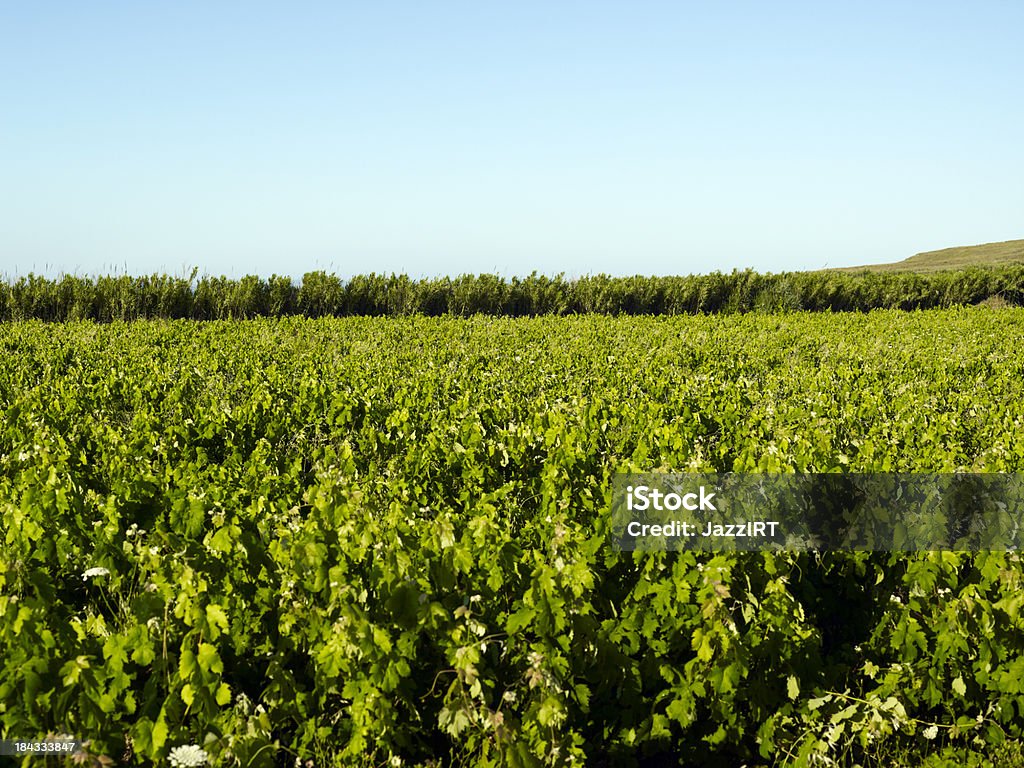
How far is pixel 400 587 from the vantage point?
331cm

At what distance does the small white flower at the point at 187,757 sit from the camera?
2.87 metres

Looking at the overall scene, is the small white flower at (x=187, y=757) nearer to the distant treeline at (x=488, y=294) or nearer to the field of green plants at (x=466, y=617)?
the field of green plants at (x=466, y=617)

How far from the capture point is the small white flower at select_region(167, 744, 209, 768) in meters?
2.87

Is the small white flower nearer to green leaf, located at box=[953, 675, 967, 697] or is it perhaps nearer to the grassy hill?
green leaf, located at box=[953, 675, 967, 697]

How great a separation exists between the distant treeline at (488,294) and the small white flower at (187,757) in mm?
18743

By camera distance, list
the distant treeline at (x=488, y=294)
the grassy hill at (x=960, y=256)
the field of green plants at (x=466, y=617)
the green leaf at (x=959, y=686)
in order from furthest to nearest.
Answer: the grassy hill at (x=960, y=256) → the distant treeline at (x=488, y=294) → the green leaf at (x=959, y=686) → the field of green plants at (x=466, y=617)

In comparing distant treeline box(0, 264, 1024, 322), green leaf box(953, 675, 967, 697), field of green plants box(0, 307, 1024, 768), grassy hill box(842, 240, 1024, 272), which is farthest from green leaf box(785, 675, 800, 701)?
grassy hill box(842, 240, 1024, 272)

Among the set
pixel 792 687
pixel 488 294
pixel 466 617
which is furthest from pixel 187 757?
pixel 488 294

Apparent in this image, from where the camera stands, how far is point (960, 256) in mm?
68812

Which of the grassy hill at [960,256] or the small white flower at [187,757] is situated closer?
the small white flower at [187,757]

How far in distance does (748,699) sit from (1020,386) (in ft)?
27.4

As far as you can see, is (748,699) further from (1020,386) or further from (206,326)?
(206,326)

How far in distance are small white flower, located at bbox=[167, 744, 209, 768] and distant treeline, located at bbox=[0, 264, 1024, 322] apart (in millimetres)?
18743

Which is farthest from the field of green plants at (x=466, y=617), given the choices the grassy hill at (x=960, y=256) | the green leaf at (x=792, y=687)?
the grassy hill at (x=960, y=256)
